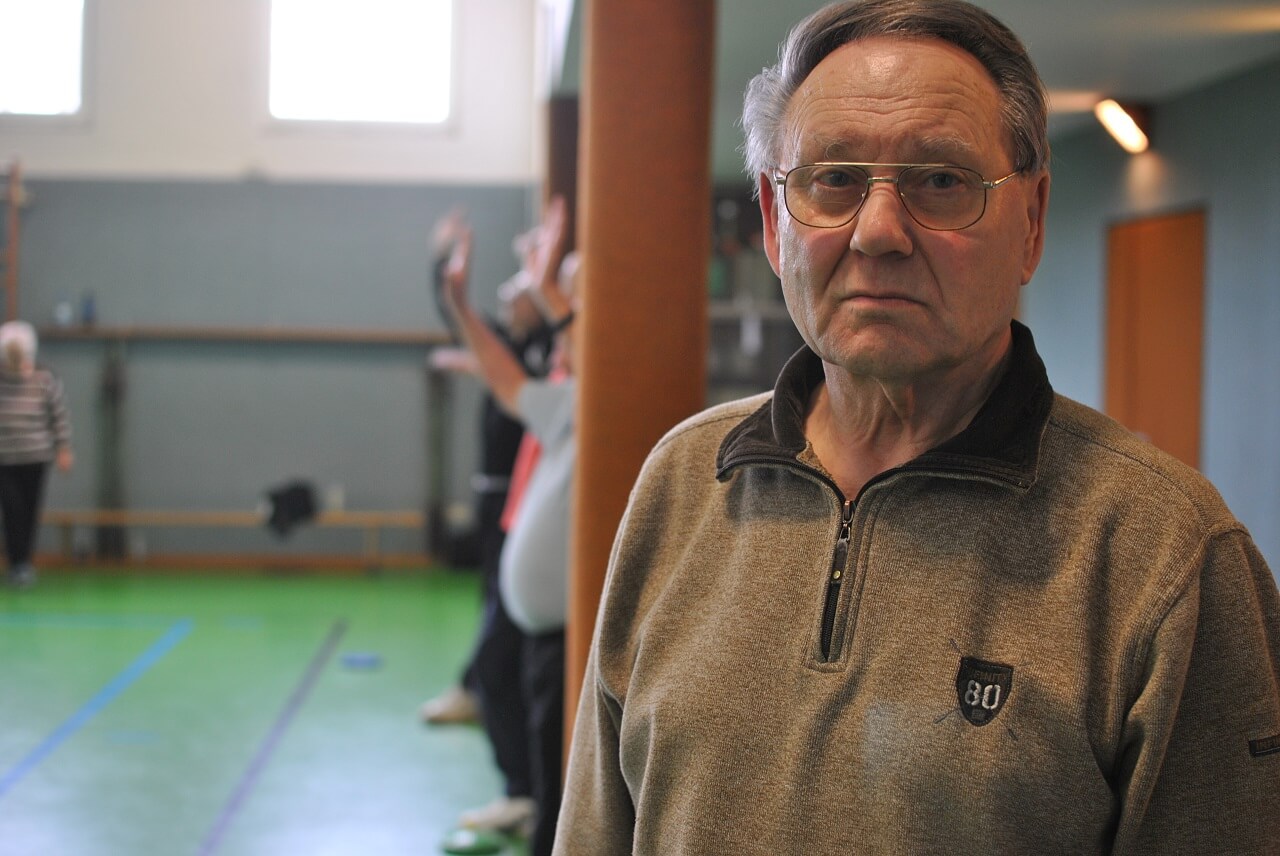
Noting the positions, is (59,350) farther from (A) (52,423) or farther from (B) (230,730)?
(B) (230,730)

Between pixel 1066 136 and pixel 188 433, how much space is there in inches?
327

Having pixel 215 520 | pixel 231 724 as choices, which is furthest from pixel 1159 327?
pixel 215 520

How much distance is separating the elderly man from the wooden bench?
8.72 m

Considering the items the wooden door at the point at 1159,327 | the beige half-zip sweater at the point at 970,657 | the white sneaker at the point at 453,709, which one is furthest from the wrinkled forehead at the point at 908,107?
the white sneaker at the point at 453,709

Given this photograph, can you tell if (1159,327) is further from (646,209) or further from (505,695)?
(505,695)

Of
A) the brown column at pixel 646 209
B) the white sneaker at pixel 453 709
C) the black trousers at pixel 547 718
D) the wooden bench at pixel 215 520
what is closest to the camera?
the brown column at pixel 646 209

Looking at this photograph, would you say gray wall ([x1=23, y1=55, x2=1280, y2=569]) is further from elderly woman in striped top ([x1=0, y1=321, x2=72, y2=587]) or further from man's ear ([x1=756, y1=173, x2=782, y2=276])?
man's ear ([x1=756, y1=173, x2=782, y2=276])

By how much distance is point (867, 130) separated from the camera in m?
1.14

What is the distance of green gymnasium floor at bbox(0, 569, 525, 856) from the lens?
4.43 metres

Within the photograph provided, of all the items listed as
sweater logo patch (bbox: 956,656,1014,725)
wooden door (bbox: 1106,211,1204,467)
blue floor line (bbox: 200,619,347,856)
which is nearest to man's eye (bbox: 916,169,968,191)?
sweater logo patch (bbox: 956,656,1014,725)

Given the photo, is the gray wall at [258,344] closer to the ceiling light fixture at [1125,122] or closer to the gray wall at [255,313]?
the gray wall at [255,313]

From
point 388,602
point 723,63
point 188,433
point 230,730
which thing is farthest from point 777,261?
point 188,433

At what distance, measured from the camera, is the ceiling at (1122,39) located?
2.66 m

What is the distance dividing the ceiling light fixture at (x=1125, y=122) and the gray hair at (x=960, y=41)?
185 cm
